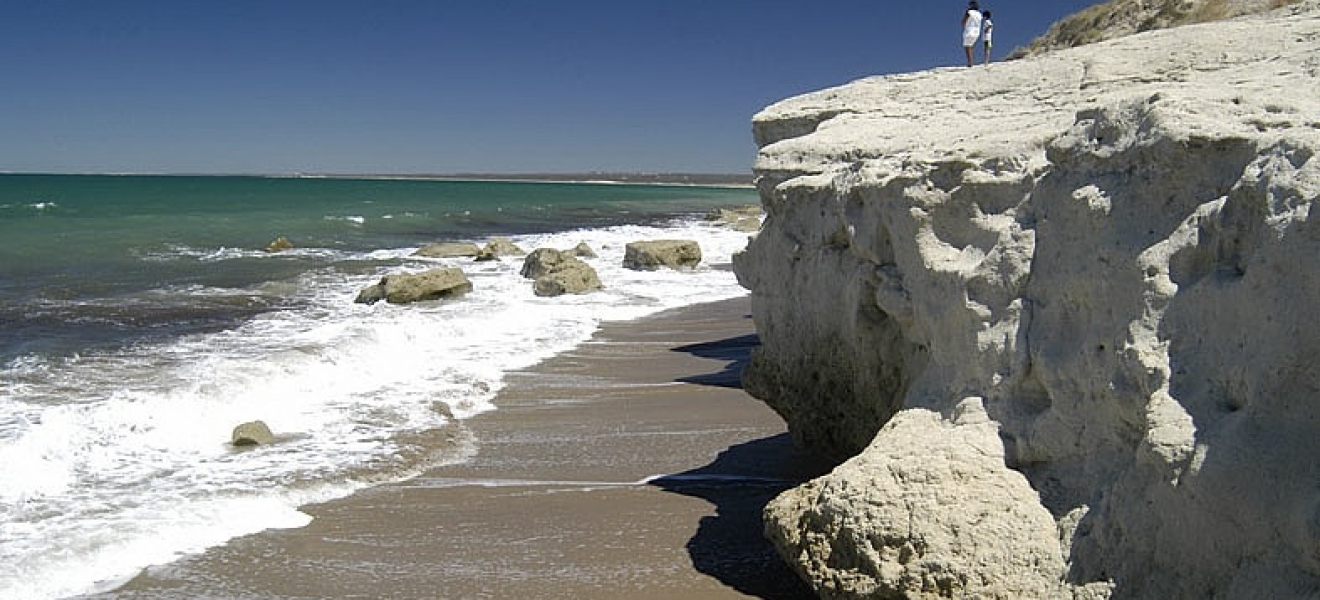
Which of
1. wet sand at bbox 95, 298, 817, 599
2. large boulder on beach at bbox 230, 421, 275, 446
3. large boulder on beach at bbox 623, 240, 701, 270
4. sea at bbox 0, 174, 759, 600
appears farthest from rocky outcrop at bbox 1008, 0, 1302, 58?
Result: large boulder on beach at bbox 230, 421, 275, 446

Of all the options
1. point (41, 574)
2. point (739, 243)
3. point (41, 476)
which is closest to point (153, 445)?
point (41, 476)

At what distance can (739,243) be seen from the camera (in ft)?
96.3

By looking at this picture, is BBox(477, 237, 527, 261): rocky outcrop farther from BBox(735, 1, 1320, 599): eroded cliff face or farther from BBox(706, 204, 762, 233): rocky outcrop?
A: BBox(735, 1, 1320, 599): eroded cliff face

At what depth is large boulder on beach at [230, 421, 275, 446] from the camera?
26.2ft

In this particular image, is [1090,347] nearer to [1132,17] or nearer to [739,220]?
[1132,17]

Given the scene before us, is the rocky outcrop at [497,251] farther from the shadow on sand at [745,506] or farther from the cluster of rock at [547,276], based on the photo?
the shadow on sand at [745,506]

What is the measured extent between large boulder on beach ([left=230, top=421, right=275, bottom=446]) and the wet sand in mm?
1586

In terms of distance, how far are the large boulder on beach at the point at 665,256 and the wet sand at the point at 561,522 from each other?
42.3 feet

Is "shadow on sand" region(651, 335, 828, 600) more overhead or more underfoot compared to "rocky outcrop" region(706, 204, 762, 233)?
more underfoot

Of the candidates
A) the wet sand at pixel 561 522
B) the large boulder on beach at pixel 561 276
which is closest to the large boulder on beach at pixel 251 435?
the wet sand at pixel 561 522

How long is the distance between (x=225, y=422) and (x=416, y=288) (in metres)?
8.57

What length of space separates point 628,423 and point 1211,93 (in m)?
5.43

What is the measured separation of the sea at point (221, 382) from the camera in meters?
6.30

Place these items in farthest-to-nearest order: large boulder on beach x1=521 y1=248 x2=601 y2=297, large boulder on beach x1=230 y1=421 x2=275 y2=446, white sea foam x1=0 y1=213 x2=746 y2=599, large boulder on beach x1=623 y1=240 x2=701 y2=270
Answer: large boulder on beach x1=623 y1=240 x2=701 y2=270, large boulder on beach x1=521 y1=248 x2=601 y2=297, large boulder on beach x1=230 y1=421 x2=275 y2=446, white sea foam x1=0 y1=213 x2=746 y2=599
